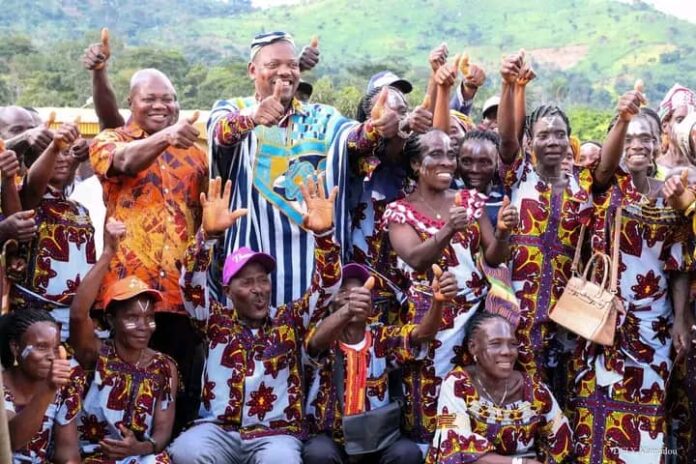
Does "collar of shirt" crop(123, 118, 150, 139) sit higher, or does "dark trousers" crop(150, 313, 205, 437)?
"collar of shirt" crop(123, 118, 150, 139)

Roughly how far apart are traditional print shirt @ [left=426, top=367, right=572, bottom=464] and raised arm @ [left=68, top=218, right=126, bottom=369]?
1857 millimetres

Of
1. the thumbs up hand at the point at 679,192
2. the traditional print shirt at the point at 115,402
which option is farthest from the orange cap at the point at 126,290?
the thumbs up hand at the point at 679,192

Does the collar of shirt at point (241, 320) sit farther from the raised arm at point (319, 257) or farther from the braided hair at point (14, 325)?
the braided hair at point (14, 325)

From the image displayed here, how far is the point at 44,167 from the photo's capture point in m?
5.81

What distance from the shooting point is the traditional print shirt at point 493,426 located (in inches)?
237

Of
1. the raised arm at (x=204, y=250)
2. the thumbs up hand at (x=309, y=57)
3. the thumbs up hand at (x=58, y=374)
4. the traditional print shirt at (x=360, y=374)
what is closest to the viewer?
the thumbs up hand at (x=58, y=374)

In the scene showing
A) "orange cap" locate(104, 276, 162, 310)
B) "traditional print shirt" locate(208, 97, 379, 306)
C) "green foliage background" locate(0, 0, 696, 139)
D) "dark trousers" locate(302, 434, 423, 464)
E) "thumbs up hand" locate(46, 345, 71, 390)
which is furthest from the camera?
"green foliage background" locate(0, 0, 696, 139)

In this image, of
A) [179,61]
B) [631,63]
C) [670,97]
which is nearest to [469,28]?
[631,63]

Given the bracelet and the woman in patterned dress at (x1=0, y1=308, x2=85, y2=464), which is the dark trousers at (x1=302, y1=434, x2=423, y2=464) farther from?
the woman in patterned dress at (x1=0, y1=308, x2=85, y2=464)

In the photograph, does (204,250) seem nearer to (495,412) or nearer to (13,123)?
(13,123)

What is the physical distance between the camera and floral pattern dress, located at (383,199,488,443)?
20.8ft

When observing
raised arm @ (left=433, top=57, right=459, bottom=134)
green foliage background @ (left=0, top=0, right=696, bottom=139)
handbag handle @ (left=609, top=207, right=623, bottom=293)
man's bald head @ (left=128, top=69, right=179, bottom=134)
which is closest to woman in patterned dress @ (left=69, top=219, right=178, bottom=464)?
man's bald head @ (left=128, top=69, right=179, bottom=134)

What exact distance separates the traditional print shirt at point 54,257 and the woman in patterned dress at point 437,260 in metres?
1.66

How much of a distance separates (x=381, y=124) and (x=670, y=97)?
2628 mm
